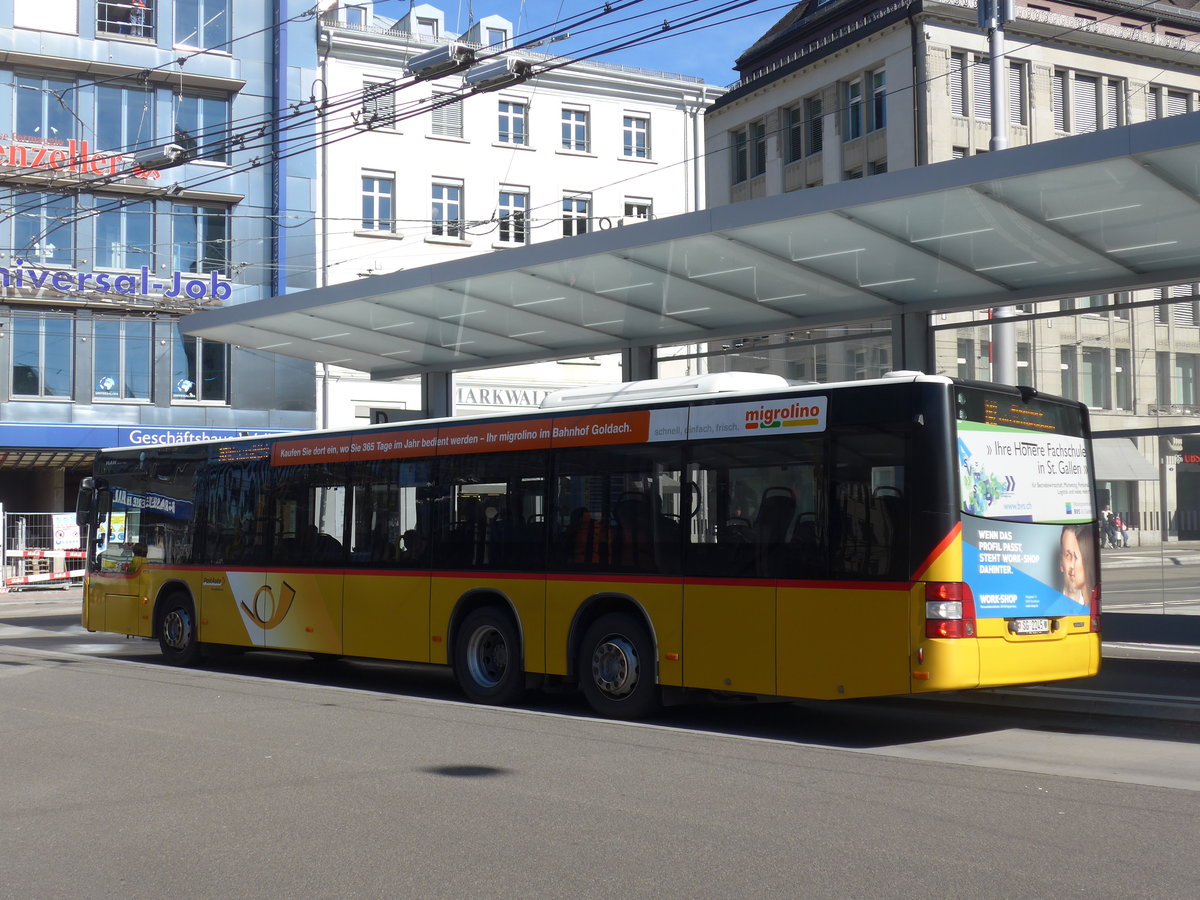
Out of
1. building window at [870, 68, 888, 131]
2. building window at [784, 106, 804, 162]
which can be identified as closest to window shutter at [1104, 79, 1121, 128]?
building window at [870, 68, 888, 131]

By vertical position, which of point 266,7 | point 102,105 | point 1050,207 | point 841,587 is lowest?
point 841,587

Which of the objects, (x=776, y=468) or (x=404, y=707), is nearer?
(x=776, y=468)

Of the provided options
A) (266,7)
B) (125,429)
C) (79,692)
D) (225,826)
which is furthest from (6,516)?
(225,826)

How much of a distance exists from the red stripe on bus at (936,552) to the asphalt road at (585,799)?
1284 mm

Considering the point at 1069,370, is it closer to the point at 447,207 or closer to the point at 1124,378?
the point at 1124,378

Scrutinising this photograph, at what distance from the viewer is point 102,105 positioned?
3644 centimetres

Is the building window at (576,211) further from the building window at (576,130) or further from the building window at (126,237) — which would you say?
the building window at (126,237)

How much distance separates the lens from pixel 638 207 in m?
45.6

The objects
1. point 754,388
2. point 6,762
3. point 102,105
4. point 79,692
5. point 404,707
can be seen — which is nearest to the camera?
point 6,762

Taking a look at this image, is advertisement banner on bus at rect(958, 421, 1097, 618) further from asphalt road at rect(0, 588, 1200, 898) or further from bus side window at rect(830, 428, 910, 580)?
asphalt road at rect(0, 588, 1200, 898)

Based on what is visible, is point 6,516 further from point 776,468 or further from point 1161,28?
point 1161,28

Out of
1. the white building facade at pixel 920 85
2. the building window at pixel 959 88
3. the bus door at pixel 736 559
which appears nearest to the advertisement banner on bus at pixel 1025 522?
the bus door at pixel 736 559

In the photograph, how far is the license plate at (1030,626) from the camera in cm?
998

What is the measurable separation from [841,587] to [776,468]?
1126 mm
